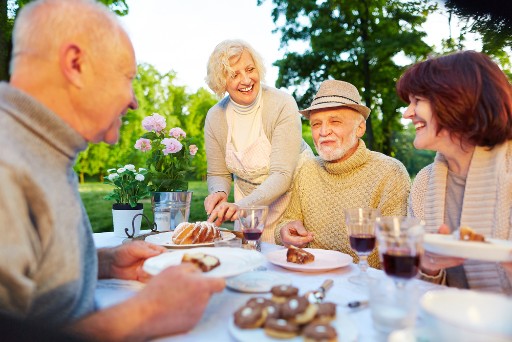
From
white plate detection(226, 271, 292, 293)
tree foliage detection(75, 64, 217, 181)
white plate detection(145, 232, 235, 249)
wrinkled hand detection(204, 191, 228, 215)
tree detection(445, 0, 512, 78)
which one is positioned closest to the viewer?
white plate detection(226, 271, 292, 293)

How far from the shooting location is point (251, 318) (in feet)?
4.06

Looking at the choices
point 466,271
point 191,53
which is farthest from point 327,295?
point 191,53

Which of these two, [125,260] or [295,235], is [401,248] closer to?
[125,260]

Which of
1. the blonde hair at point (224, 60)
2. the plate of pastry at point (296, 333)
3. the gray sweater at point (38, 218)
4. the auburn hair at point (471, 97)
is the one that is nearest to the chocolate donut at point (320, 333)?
the plate of pastry at point (296, 333)

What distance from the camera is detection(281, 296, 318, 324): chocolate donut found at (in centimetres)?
121

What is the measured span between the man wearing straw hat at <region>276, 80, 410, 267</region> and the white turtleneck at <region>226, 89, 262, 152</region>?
0.62 m

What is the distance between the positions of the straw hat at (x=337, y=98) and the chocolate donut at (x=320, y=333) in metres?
2.28

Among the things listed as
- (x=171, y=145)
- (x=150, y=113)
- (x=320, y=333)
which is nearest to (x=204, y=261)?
(x=320, y=333)

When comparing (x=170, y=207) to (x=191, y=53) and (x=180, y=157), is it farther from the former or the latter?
(x=191, y=53)

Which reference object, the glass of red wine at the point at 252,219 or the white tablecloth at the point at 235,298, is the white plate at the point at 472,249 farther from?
the glass of red wine at the point at 252,219

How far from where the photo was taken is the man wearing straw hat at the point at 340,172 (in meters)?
3.19

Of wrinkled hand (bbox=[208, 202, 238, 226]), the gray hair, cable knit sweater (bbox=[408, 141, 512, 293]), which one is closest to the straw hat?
wrinkled hand (bbox=[208, 202, 238, 226])

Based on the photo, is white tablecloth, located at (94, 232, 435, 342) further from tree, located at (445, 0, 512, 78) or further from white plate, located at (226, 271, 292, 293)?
tree, located at (445, 0, 512, 78)

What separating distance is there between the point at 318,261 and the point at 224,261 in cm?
62
